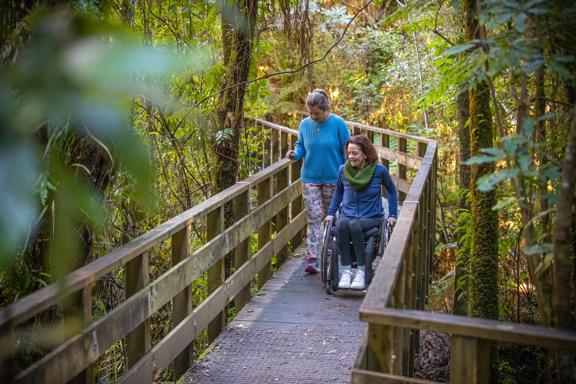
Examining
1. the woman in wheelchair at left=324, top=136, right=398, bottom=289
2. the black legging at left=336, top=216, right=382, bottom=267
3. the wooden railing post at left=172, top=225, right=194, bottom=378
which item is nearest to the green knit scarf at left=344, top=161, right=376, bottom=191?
the woman in wheelchair at left=324, top=136, right=398, bottom=289

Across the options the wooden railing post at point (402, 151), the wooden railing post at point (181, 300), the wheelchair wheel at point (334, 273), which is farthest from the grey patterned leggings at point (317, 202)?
the wooden railing post at point (402, 151)

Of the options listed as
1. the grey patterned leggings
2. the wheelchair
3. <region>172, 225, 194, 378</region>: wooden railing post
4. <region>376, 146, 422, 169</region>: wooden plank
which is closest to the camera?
<region>172, 225, 194, 378</region>: wooden railing post

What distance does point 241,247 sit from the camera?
637cm

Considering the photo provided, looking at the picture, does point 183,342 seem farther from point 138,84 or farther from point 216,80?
point 138,84

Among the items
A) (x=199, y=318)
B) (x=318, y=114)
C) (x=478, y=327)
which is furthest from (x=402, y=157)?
(x=478, y=327)

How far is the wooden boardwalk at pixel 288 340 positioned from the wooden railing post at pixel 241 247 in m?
0.10

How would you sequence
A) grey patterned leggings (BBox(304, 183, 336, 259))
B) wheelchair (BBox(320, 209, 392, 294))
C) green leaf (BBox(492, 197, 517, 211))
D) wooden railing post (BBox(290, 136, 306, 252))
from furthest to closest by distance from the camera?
wooden railing post (BBox(290, 136, 306, 252)) < grey patterned leggings (BBox(304, 183, 336, 259)) < wheelchair (BBox(320, 209, 392, 294)) < green leaf (BBox(492, 197, 517, 211))

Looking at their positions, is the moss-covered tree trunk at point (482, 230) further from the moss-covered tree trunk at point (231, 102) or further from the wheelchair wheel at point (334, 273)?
the moss-covered tree trunk at point (231, 102)

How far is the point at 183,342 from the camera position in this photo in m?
4.73

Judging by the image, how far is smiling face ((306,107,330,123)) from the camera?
6.98m

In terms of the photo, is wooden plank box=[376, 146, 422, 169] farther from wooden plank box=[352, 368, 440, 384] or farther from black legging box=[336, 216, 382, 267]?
wooden plank box=[352, 368, 440, 384]

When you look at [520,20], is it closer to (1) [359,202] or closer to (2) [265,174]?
(1) [359,202]

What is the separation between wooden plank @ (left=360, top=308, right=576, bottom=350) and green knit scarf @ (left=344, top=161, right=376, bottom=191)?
3.91 m

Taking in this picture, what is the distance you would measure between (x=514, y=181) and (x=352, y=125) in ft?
32.0
